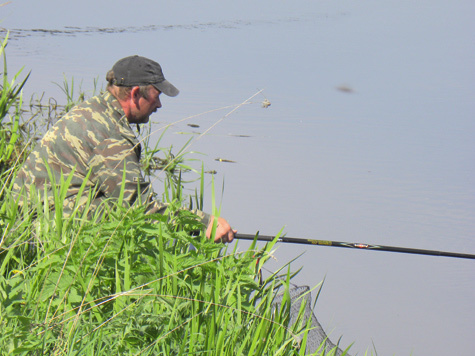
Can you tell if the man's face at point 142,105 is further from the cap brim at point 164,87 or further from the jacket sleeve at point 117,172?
the jacket sleeve at point 117,172

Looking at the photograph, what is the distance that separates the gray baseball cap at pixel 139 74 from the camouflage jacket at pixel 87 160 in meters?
0.29

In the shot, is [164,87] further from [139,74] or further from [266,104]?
[266,104]

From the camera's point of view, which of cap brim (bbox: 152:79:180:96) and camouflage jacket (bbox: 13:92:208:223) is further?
cap brim (bbox: 152:79:180:96)

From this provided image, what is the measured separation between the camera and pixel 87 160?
389 centimetres

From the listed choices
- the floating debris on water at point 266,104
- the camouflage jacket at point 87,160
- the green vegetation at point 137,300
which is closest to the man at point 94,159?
the camouflage jacket at point 87,160

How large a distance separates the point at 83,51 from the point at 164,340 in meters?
7.81

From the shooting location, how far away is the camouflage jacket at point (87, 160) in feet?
12.3

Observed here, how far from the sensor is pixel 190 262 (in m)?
2.75

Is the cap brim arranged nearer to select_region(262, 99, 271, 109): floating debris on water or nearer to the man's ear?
the man's ear

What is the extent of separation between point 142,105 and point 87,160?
59 centimetres

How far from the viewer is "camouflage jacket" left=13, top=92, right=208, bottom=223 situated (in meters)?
3.76

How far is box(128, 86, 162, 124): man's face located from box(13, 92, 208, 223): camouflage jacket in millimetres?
265

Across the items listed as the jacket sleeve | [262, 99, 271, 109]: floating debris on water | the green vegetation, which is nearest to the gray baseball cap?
the jacket sleeve

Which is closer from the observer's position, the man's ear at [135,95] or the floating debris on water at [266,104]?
the man's ear at [135,95]
